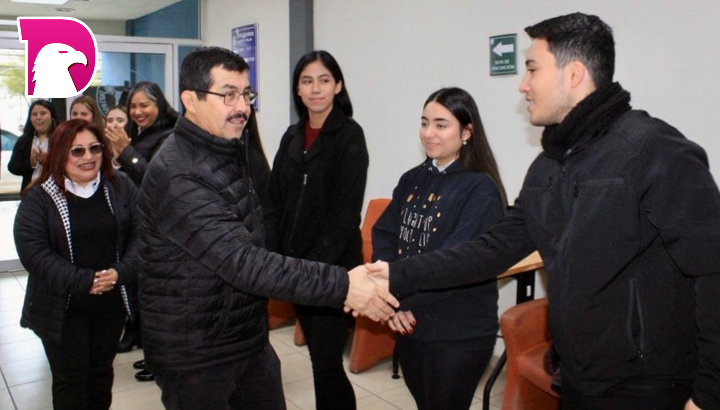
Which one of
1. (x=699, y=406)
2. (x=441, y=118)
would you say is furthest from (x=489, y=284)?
(x=699, y=406)

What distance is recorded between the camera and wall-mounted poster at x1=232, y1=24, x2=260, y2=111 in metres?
6.34

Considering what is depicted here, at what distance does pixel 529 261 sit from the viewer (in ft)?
10.4

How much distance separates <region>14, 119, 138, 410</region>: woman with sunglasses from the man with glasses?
0.88 meters

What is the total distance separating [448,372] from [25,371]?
10.3ft

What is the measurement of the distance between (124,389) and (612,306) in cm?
314

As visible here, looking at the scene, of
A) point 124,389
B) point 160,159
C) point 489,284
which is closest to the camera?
point 160,159

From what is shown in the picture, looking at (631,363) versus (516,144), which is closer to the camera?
(631,363)

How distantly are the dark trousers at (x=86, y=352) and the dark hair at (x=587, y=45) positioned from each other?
6.83 feet

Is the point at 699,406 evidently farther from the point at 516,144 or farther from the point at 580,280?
the point at 516,144

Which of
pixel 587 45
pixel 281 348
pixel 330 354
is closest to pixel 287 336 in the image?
pixel 281 348

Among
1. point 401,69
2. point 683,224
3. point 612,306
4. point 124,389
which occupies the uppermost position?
point 401,69

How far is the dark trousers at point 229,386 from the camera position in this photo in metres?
1.90

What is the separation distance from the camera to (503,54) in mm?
3906

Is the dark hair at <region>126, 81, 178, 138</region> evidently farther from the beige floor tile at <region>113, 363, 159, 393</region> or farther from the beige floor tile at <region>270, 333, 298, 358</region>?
the beige floor tile at <region>270, 333, 298, 358</region>
